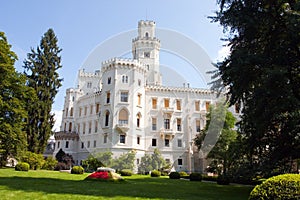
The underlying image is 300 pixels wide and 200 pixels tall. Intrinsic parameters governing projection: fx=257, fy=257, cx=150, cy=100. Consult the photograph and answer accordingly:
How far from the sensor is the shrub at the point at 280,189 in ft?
22.4

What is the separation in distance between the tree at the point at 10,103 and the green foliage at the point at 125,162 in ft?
45.1

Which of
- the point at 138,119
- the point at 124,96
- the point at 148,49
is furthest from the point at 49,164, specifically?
the point at 148,49

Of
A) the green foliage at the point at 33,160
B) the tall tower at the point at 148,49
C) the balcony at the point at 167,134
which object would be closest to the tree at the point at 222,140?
the balcony at the point at 167,134

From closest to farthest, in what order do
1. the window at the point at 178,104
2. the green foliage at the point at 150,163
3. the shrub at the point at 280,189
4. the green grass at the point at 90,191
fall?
1. the shrub at the point at 280,189
2. the green grass at the point at 90,191
3. the green foliage at the point at 150,163
4. the window at the point at 178,104

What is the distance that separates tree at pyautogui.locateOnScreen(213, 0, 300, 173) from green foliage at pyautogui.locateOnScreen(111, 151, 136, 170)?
22945 millimetres

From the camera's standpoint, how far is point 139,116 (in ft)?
137

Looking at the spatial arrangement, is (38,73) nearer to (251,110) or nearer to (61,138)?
(61,138)

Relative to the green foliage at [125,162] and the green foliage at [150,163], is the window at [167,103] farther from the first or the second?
the green foliage at [125,162]

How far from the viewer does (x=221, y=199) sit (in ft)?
37.0

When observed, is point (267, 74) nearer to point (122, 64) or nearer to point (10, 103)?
point (10, 103)

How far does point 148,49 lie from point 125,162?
2453 centimetres

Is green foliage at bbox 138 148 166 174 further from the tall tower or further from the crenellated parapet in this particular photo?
the tall tower

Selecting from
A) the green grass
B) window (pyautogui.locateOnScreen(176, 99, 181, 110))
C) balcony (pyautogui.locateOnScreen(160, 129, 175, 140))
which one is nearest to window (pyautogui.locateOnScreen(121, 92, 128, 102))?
balcony (pyautogui.locateOnScreen(160, 129, 175, 140))

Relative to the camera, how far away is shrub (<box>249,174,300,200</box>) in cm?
681
